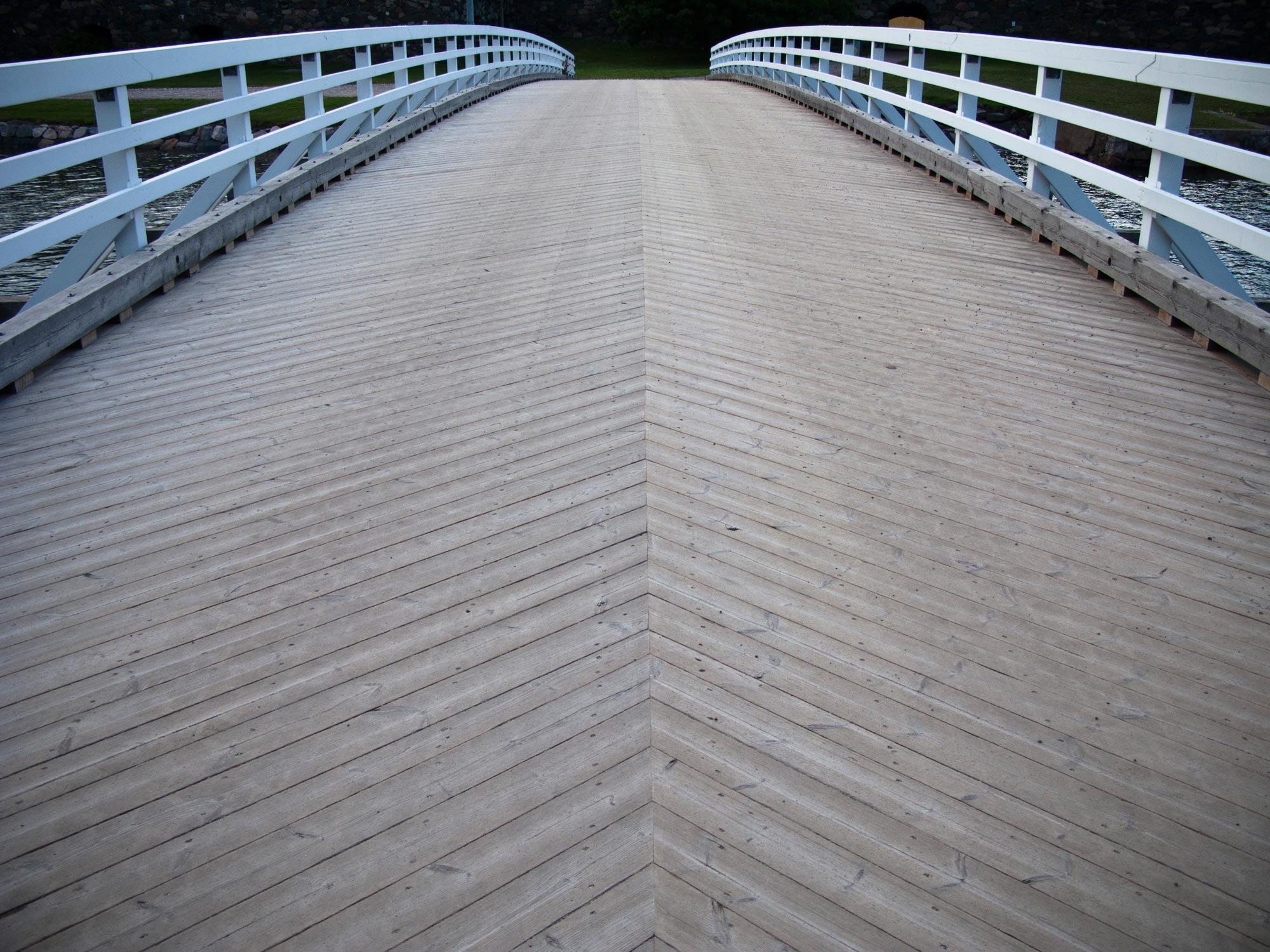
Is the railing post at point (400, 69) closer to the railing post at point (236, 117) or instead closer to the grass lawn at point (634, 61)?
the railing post at point (236, 117)

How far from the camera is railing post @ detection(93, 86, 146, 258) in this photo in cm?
557

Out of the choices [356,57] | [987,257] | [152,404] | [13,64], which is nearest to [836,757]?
[152,404]

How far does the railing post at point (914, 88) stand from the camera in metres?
10.1

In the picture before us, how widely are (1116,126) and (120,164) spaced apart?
5.54m

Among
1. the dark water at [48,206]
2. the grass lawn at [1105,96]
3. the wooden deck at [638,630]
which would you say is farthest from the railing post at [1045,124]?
the grass lawn at [1105,96]

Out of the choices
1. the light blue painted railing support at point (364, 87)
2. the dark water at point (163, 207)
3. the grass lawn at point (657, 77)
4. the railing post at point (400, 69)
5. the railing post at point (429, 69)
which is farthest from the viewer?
the grass lawn at point (657, 77)

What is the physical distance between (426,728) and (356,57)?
32.0 feet

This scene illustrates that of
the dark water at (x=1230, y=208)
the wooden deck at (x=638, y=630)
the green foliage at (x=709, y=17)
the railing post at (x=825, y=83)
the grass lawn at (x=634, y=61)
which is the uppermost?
the green foliage at (x=709, y=17)

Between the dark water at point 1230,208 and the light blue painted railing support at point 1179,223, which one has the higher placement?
the light blue painted railing support at point 1179,223

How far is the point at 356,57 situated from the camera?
10719mm

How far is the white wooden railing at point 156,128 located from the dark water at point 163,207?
3135mm

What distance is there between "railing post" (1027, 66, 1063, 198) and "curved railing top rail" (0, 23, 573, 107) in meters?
5.30

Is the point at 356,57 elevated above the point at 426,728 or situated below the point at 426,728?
above

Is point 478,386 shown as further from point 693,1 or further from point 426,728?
point 693,1
